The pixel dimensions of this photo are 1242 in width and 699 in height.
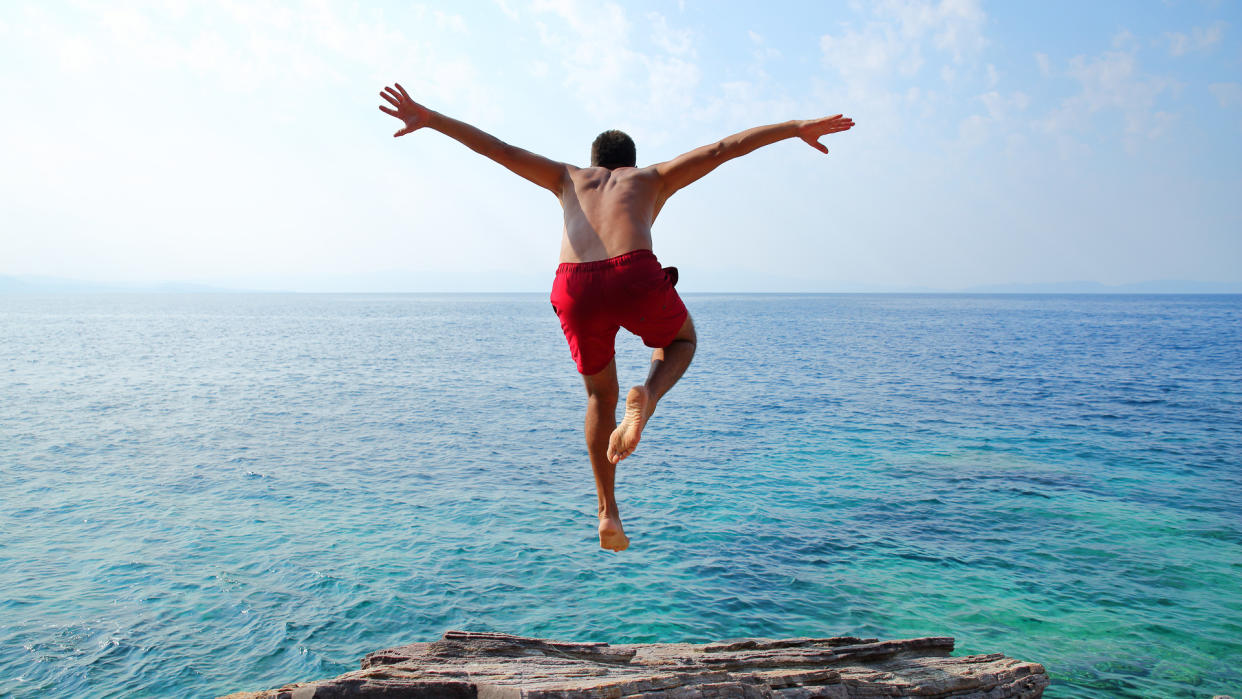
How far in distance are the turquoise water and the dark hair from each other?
1213cm

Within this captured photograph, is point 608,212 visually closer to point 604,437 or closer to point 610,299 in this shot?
point 610,299

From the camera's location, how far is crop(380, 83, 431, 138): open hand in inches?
212

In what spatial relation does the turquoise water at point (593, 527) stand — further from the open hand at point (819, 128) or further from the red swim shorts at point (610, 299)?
the open hand at point (819, 128)

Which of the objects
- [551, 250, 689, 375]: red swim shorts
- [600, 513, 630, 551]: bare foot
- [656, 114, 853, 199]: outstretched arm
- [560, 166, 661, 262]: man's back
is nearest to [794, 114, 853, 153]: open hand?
[656, 114, 853, 199]: outstretched arm

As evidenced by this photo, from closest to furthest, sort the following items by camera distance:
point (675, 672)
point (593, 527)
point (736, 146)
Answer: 1. point (736, 146)
2. point (675, 672)
3. point (593, 527)

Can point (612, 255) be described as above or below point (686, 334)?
above

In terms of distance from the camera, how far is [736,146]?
17.1 ft

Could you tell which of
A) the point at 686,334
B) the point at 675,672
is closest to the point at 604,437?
the point at 686,334

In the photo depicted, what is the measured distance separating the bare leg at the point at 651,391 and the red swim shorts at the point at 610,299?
11.7 inches

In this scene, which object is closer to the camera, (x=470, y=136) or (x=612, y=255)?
(x=612, y=255)

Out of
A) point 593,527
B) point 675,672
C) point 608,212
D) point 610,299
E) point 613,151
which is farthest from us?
point 593,527

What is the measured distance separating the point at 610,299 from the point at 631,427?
2.87ft

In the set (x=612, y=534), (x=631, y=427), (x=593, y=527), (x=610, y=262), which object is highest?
(x=610, y=262)

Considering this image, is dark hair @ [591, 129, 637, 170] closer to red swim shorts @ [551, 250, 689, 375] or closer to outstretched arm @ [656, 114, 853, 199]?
outstretched arm @ [656, 114, 853, 199]
